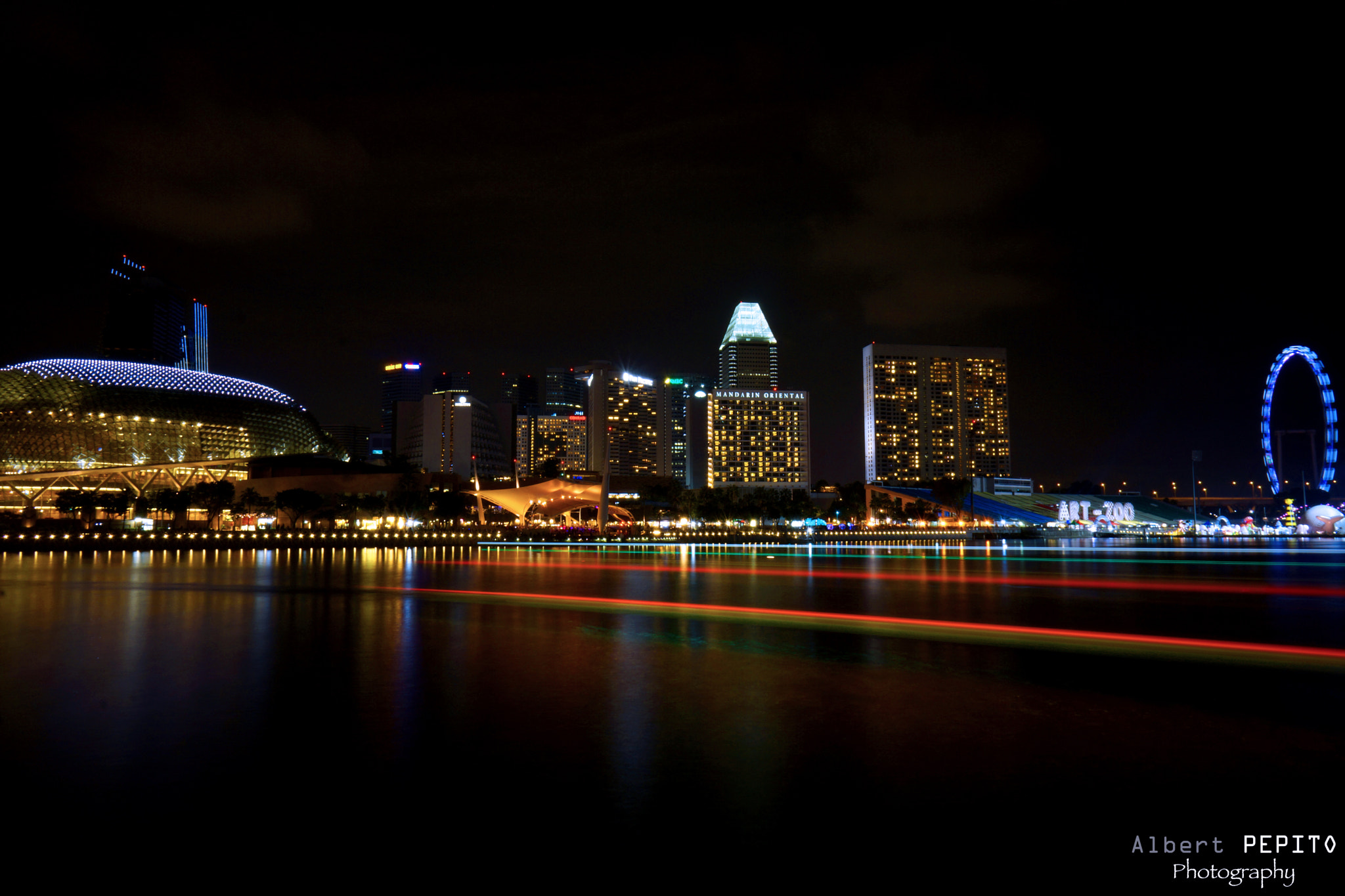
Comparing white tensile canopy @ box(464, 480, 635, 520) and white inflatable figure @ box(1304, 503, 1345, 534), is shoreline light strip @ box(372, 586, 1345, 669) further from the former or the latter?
white inflatable figure @ box(1304, 503, 1345, 534)

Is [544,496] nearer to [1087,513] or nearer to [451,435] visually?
[451,435]

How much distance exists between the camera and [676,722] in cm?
673

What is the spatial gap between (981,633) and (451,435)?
15668 cm

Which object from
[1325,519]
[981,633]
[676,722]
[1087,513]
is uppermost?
[676,722]

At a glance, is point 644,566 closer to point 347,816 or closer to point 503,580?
point 503,580

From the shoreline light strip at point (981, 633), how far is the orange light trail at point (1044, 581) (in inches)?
368

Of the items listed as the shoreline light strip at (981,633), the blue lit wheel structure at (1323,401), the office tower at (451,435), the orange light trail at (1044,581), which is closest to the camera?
the shoreline light strip at (981,633)

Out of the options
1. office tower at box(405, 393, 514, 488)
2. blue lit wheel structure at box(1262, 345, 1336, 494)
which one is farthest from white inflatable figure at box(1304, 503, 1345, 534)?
→ office tower at box(405, 393, 514, 488)

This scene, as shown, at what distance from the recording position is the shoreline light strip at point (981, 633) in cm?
1010

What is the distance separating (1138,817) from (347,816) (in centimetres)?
459

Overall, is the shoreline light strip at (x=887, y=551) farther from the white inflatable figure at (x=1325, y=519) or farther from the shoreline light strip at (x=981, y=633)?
the white inflatable figure at (x=1325, y=519)

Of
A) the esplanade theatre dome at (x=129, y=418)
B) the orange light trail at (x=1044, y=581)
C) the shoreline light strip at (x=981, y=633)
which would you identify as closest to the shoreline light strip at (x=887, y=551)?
the orange light trail at (x=1044, y=581)

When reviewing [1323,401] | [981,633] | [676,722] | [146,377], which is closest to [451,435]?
[146,377]

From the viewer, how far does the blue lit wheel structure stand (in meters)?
76.2
